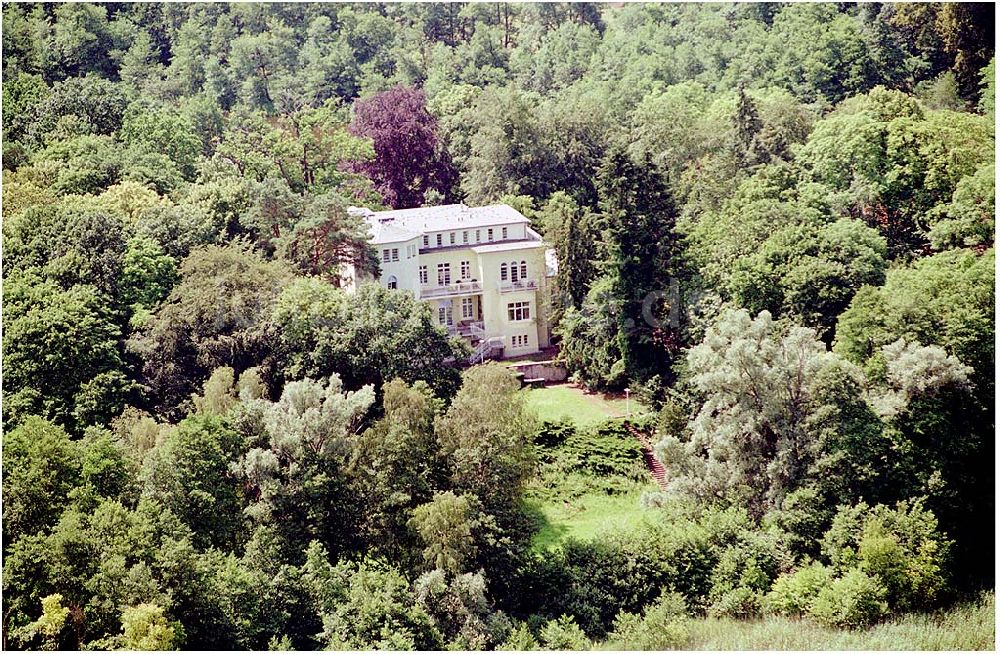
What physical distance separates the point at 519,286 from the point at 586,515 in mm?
12182

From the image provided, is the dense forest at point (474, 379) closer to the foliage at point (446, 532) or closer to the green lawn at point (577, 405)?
the foliage at point (446, 532)

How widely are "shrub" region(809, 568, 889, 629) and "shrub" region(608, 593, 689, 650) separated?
10.8 feet

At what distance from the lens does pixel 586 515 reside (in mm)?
41906

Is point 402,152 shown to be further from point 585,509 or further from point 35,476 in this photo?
point 35,476

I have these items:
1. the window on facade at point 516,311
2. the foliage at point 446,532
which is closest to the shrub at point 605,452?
the window on facade at point 516,311

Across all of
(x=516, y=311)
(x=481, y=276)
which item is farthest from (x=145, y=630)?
(x=516, y=311)

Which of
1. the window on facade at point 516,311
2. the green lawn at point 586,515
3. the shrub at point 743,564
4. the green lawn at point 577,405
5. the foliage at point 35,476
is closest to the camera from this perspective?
the foliage at point 35,476

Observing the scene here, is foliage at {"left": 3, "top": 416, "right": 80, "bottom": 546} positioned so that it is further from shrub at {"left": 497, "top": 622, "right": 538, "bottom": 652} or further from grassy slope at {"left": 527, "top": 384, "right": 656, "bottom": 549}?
grassy slope at {"left": 527, "top": 384, "right": 656, "bottom": 549}

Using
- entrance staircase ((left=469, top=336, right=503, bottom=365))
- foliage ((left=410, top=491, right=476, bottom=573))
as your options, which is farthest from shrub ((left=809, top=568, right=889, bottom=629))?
entrance staircase ((left=469, top=336, right=503, bottom=365))

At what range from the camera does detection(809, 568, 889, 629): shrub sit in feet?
115

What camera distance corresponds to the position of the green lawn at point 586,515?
4044 centimetres

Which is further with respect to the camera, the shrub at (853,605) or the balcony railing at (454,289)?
the balcony railing at (454,289)

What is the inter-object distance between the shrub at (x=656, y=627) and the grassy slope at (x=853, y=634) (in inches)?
14.3

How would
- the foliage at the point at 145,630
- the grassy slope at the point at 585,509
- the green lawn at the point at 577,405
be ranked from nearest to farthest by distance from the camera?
the foliage at the point at 145,630 → the grassy slope at the point at 585,509 → the green lawn at the point at 577,405
